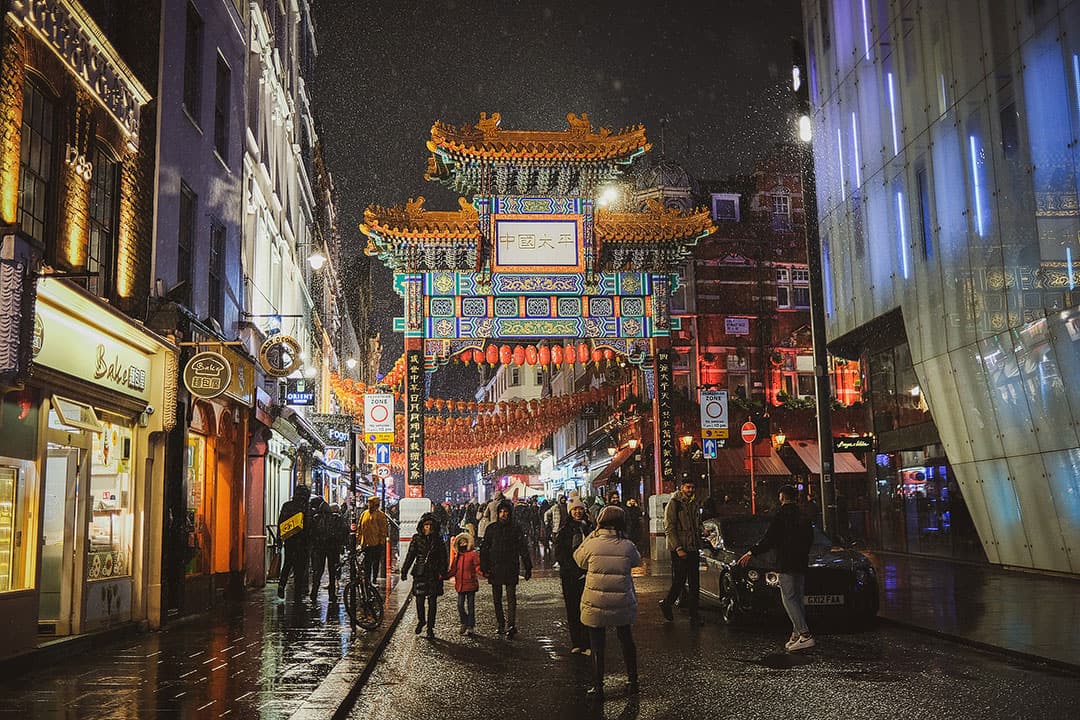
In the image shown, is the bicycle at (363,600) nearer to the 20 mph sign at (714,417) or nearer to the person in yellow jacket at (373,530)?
the person in yellow jacket at (373,530)

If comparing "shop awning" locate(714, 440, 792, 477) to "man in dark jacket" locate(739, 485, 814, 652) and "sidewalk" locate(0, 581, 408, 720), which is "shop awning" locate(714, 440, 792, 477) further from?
"man in dark jacket" locate(739, 485, 814, 652)

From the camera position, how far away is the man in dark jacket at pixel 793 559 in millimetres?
12211

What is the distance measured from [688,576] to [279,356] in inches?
348

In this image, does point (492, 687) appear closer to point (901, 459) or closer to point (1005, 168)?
point (1005, 168)

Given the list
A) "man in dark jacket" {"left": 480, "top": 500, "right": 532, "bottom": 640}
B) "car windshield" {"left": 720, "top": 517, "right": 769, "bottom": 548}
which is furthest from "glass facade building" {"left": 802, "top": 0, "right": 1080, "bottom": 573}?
"man in dark jacket" {"left": 480, "top": 500, "right": 532, "bottom": 640}

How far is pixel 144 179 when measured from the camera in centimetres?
1517

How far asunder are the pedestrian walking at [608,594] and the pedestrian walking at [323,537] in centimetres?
1048

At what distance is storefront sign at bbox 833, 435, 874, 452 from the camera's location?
1043 inches

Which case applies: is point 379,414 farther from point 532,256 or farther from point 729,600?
point 729,600

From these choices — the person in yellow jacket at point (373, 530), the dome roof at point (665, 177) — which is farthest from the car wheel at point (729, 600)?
the dome roof at point (665, 177)

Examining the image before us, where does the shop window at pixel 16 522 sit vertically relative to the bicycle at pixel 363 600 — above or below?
above

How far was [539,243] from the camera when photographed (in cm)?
2914

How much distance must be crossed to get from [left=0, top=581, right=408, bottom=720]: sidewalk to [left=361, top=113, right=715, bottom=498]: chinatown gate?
14145mm

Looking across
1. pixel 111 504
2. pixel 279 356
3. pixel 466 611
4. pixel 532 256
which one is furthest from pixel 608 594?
pixel 532 256
